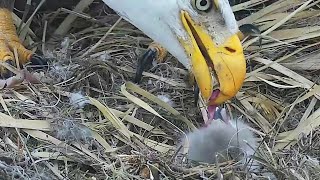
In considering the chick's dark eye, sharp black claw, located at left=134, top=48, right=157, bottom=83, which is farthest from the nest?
the chick's dark eye

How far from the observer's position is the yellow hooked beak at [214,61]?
7.50ft

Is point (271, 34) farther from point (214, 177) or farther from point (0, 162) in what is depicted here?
point (0, 162)

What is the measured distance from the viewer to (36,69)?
2861mm

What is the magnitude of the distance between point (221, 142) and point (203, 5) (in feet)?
1.26

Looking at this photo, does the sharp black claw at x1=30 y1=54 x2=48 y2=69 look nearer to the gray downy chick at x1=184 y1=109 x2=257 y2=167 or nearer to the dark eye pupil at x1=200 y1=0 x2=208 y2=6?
the gray downy chick at x1=184 y1=109 x2=257 y2=167

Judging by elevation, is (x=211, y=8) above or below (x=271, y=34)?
above

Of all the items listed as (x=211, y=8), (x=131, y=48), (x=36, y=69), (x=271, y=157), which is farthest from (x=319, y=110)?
(x=36, y=69)

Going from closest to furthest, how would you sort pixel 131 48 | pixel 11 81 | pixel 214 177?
1. pixel 214 177
2. pixel 11 81
3. pixel 131 48

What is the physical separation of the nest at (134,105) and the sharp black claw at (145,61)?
0.03m

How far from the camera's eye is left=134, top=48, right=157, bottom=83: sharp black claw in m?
2.80

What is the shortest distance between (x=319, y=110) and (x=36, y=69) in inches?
35.7

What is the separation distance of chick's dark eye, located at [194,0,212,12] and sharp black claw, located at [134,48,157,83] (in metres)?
0.52

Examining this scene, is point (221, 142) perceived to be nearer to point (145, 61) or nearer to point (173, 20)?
point (173, 20)

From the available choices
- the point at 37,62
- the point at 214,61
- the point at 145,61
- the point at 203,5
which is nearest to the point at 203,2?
the point at 203,5
